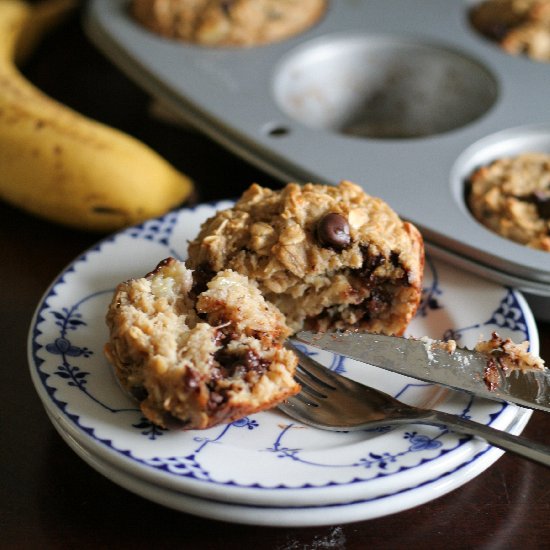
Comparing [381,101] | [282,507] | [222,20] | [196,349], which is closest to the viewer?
[282,507]

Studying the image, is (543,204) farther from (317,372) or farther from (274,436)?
(274,436)

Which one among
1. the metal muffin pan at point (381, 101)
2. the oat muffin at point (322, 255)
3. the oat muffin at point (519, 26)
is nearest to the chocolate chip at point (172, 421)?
the oat muffin at point (322, 255)

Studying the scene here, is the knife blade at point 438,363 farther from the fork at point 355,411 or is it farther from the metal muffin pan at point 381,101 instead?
the metal muffin pan at point 381,101

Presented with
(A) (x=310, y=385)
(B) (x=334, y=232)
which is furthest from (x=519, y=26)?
(A) (x=310, y=385)

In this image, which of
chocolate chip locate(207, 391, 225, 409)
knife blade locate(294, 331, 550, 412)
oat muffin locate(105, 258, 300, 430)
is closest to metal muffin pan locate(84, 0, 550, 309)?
knife blade locate(294, 331, 550, 412)

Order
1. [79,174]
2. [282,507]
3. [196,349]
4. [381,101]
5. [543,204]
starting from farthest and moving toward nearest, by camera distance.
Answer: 1. [381,101]
2. [79,174]
3. [543,204]
4. [196,349]
5. [282,507]

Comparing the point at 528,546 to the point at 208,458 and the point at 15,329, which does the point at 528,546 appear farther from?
the point at 15,329

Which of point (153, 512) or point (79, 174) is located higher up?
point (79, 174)
